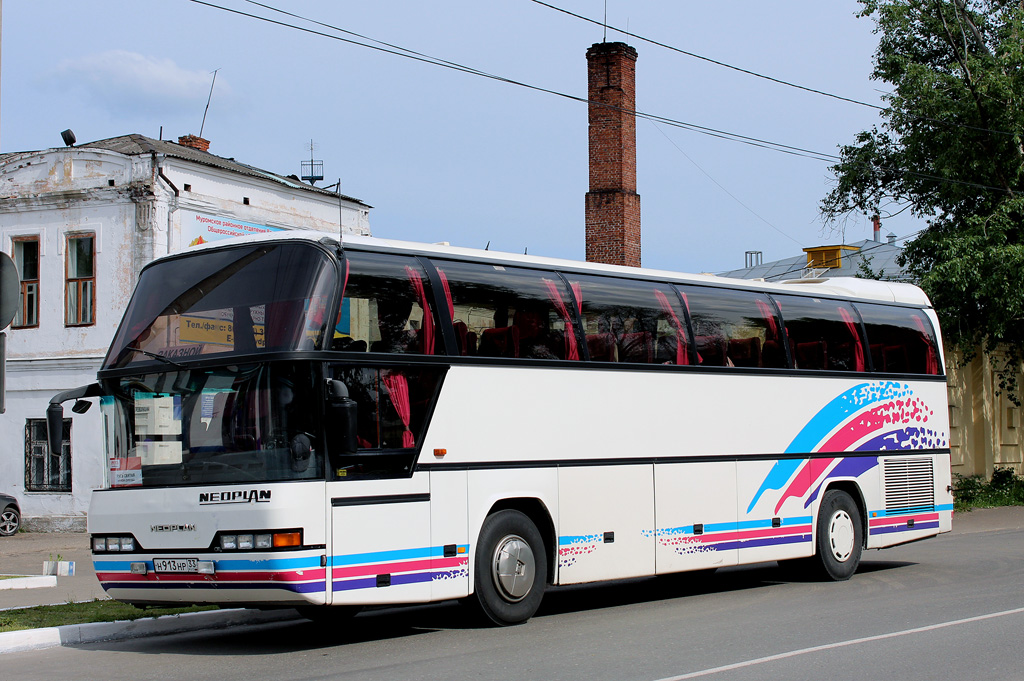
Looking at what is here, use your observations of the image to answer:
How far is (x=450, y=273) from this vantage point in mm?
10789

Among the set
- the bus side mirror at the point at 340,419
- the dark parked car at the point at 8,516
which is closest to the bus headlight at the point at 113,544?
the bus side mirror at the point at 340,419

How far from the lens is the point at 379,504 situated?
9.73m

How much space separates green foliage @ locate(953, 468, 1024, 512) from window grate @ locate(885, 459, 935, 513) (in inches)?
465

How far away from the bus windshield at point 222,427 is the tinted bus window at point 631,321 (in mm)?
3574

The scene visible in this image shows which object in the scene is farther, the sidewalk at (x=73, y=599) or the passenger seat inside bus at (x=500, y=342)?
the passenger seat inside bus at (x=500, y=342)

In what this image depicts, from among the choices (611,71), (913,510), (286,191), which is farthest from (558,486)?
(611,71)

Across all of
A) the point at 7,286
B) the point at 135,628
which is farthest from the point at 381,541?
the point at 7,286

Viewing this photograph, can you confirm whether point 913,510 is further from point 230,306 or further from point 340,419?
point 230,306

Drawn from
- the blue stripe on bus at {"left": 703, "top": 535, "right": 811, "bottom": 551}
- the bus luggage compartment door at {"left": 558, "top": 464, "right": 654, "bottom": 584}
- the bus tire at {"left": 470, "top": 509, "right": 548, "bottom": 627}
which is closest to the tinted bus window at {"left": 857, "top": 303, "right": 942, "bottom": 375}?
the blue stripe on bus at {"left": 703, "top": 535, "right": 811, "bottom": 551}

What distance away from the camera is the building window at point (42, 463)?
81.1 feet

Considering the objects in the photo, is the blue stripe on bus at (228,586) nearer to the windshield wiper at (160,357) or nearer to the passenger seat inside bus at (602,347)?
the windshield wiper at (160,357)

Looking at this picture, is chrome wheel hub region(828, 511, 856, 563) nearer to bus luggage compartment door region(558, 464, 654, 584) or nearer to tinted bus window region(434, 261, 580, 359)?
bus luggage compartment door region(558, 464, 654, 584)

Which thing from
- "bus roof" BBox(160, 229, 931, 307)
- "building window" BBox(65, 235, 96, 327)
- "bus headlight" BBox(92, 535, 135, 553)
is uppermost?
"building window" BBox(65, 235, 96, 327)

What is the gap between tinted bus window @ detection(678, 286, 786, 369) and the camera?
13234 millimetres
